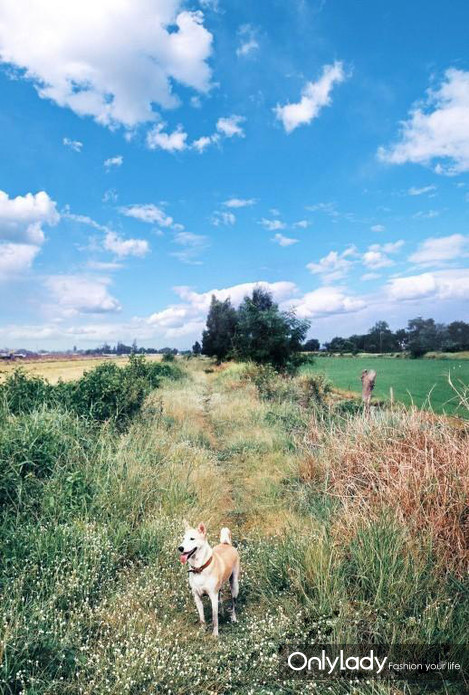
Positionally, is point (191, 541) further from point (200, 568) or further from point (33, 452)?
point (33, 452)

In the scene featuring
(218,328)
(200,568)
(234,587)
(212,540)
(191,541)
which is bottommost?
(212,540)

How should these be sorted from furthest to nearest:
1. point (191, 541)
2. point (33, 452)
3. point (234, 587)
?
point (33, 452) → point (234, 587) → point (191, 541)

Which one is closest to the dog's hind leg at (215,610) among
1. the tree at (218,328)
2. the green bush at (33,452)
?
the green bush at (33,452)

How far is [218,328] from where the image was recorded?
4747 cm

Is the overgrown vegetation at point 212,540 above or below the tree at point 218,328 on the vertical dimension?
below

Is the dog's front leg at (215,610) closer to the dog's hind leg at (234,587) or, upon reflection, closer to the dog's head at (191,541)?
the dog's hind leg at (234,587)

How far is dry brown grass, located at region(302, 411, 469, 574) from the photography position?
3891 millimetres

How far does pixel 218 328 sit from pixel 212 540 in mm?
43155

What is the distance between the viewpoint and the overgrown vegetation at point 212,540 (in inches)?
109

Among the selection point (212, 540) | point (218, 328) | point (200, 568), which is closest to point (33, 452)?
point (212, 540)

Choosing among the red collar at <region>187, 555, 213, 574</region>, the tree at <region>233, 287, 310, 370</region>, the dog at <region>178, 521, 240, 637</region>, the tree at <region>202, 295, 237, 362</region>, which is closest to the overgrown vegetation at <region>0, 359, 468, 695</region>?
the dog at <region>178, 521, 240, 637</region>

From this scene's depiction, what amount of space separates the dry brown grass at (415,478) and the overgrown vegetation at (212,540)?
2 cm

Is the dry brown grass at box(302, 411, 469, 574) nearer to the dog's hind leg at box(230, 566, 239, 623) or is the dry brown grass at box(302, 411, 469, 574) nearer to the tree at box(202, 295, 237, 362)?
the dog's hind leg at box(230, 566, 239, 623)

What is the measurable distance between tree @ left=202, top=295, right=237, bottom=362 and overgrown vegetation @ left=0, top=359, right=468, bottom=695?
38.3 metres
